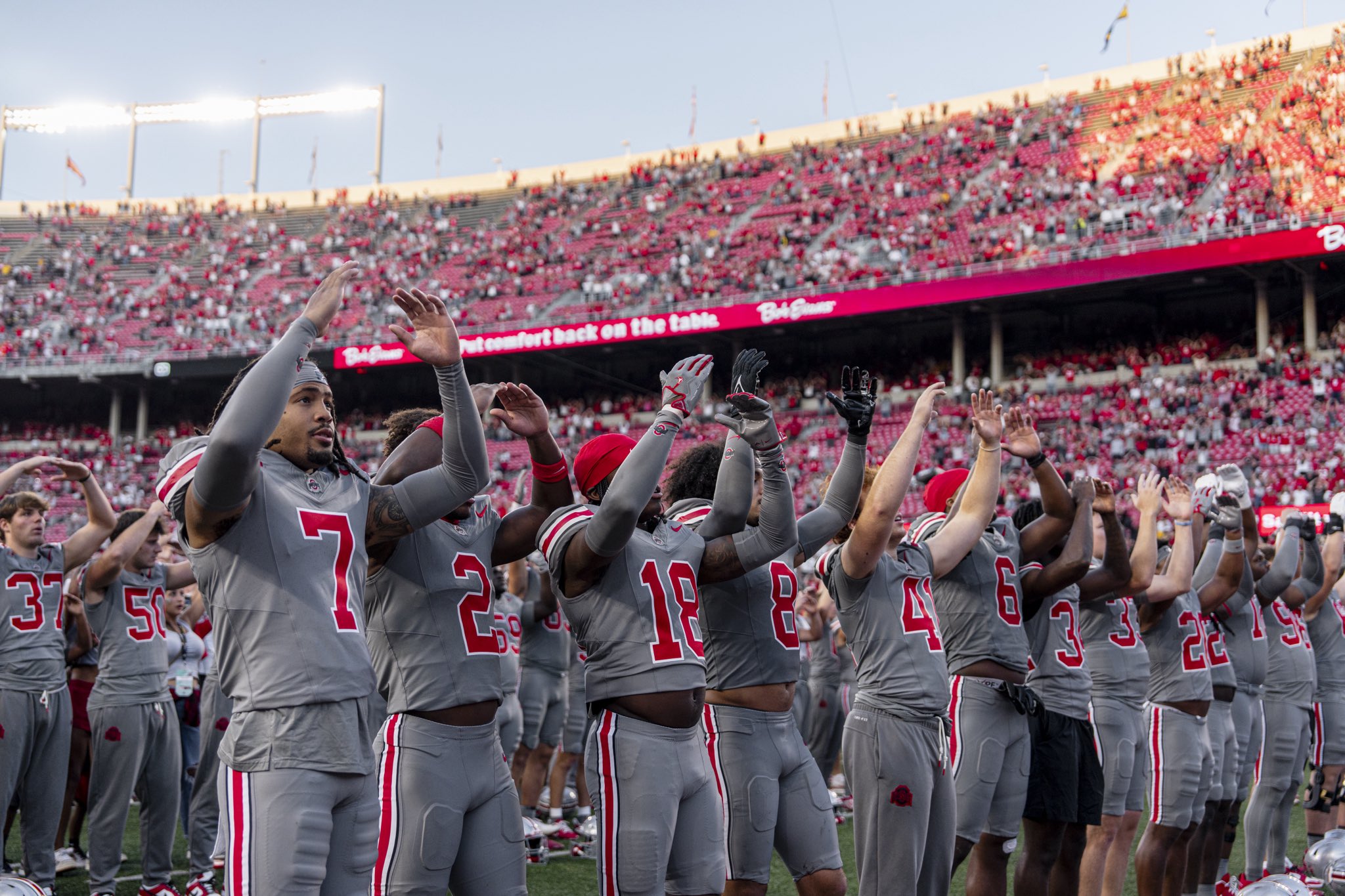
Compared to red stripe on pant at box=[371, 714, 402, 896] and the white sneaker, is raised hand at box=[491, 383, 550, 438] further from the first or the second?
the white sneaker

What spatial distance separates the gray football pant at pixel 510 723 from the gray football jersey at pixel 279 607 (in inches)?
192

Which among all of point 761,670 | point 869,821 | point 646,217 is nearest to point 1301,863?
point 869,821

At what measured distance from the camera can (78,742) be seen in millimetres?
8070

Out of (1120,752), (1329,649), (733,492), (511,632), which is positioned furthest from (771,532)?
(1329,649)

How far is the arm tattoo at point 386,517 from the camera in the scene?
144 inches

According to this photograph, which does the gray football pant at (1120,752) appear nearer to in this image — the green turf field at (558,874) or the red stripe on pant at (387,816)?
the green turf field at (558,874)

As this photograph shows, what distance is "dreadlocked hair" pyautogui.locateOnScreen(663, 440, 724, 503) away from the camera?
5191 millimetres

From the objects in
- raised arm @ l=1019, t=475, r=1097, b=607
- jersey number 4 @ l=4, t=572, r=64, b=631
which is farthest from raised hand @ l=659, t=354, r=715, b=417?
jersey number 4 @ l=4, t=572, r=64, b=631

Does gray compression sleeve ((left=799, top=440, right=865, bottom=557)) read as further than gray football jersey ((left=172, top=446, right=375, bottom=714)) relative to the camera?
Yes

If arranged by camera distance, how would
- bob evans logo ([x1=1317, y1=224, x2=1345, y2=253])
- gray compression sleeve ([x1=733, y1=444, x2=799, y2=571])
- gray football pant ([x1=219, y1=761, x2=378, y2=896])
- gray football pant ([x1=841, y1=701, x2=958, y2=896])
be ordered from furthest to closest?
bob evans logo ([x1=1317, y1=224, x2=1345, y2=253]) < gray football pant ([x1=841, y1=701, x2=958, y2=896]) < gray compression sleeve ([x1=733, y1=444, x2=799, y2=571]) < gray football pant ([x1=219, y1=761, x2=378, y2=896])

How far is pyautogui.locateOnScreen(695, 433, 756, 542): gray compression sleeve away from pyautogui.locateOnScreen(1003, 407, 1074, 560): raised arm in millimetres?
1588

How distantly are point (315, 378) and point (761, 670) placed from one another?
2.09 metres

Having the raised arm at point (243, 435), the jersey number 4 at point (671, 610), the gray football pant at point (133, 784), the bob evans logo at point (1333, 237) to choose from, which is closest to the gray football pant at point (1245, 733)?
the jersey number 4 at point (671, 610)

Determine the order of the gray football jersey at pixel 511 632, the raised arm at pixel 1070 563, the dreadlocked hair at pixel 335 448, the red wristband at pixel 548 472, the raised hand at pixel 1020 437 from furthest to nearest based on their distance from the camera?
the gray football jersey at pixel 511 632 < the raised arm at pixel 1070 563 < the raised hand at pixel 1020 437 < the red wristband at pixel 548 472 < the dreadlocked hair at pixel 335 448
